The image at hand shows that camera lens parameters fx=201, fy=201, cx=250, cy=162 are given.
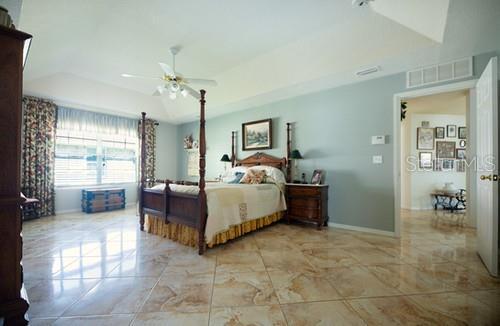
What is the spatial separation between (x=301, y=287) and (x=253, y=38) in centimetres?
334

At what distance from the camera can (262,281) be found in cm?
192

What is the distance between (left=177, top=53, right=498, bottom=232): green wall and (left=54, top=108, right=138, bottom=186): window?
14.5ft

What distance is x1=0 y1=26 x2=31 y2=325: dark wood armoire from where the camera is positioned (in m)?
1.22

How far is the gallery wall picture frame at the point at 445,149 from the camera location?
17.9ft

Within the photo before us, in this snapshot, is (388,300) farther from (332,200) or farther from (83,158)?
(83,158)

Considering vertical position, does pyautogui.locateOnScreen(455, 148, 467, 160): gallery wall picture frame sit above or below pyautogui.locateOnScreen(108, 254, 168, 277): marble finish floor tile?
above

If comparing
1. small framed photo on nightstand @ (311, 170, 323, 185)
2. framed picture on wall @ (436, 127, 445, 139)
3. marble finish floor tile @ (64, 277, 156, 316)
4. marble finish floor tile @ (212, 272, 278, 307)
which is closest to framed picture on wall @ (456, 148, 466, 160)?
framed picture on wall @ (436, 127, 445, 139)

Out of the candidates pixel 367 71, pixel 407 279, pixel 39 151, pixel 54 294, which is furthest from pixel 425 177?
pixel 39 151

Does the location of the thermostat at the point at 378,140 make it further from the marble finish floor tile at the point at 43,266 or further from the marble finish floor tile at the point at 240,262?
the marble finish floor tile at the point at 43,266

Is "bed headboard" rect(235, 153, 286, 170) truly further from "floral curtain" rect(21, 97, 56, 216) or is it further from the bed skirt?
"floral curtain" rect(21, 97, 56, 216)

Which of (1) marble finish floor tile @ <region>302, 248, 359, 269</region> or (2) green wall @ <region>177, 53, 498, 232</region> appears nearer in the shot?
(1) marble finish floor tile @ <region>302, 248, 359, 269</region>

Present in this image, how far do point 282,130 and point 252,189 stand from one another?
6.00ft

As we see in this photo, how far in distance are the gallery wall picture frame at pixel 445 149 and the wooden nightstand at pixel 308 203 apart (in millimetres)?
4166

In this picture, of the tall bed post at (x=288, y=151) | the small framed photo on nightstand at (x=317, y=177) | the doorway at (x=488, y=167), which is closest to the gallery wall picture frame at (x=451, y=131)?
the doorway at (x=488, y=167)
